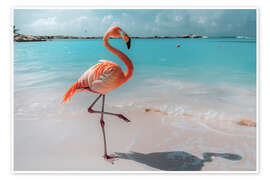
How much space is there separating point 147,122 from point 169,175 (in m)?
0.76

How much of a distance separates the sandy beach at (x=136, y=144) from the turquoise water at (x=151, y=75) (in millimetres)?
245

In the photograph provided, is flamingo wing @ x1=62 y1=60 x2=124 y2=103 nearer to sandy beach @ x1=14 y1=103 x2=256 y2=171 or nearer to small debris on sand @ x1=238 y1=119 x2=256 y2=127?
sandy beach @ x1=14 y1=103 x2=256 y2=171

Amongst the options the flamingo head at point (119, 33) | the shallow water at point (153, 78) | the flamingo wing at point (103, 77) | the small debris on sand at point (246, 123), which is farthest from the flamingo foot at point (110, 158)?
the small debris on sand at point (246, 123)

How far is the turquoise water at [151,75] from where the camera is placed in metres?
2.56

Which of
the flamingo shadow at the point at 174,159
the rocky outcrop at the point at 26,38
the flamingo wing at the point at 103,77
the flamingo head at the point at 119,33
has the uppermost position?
the rocky outcrop at the point at 26,38

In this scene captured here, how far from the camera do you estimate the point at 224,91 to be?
9.20ft

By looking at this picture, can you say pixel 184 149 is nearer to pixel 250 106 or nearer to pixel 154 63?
pixel 250 106

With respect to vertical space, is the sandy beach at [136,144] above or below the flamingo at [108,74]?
below

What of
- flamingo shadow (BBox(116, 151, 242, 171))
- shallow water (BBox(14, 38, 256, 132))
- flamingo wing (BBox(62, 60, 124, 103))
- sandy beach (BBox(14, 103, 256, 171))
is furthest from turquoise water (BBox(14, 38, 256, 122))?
flamingo shadow (BBox(116, 151, 242, 171))

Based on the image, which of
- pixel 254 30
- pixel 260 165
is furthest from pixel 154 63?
pixel 260 165

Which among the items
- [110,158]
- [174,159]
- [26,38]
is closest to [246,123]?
[174,159]

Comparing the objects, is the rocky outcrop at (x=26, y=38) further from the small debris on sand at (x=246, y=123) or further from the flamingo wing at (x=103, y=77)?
the small debris on sand at (x=246, y=123)

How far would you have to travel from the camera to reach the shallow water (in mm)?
2562

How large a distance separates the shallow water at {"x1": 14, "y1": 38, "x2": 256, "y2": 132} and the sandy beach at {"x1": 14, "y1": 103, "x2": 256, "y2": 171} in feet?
0.55
